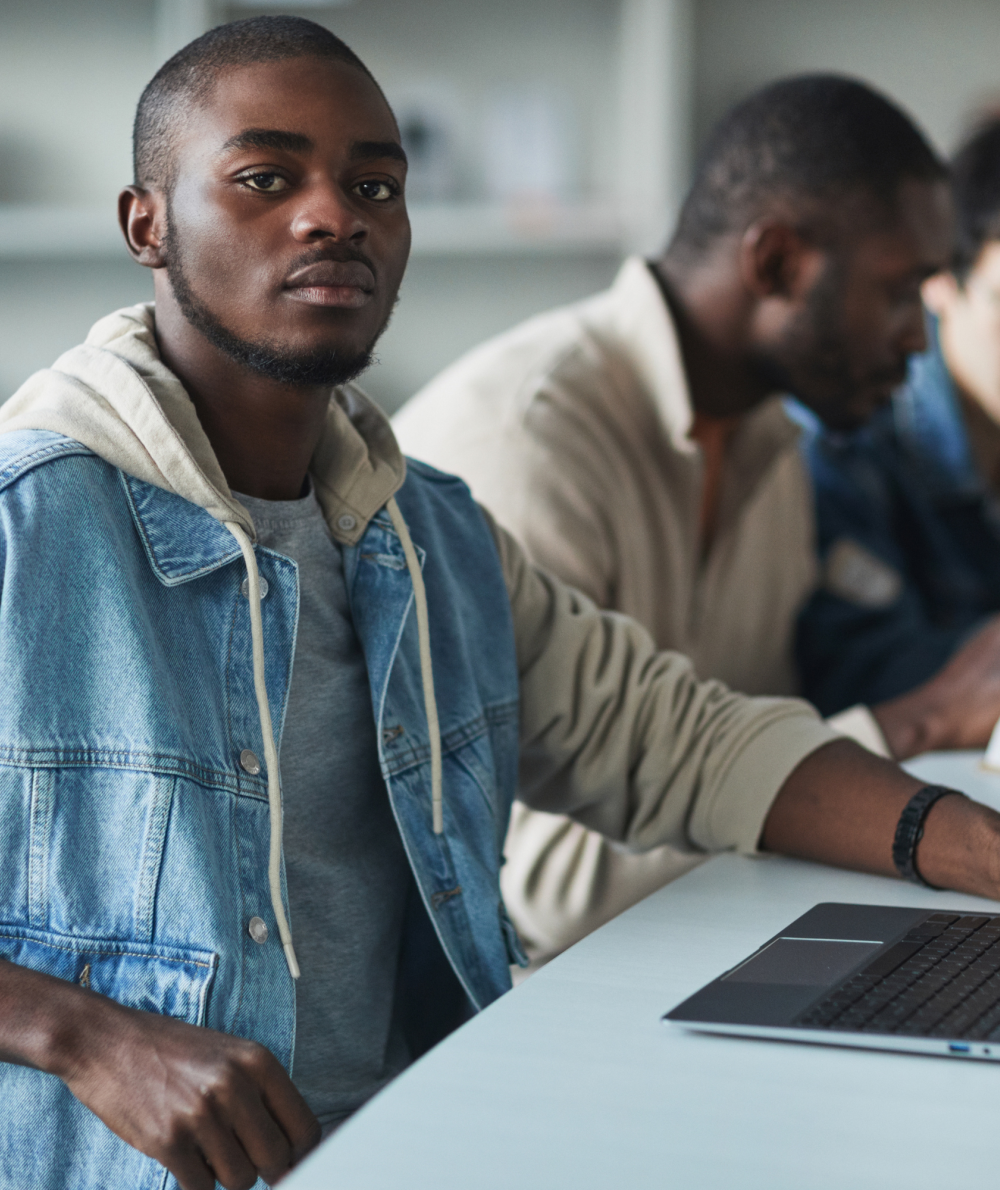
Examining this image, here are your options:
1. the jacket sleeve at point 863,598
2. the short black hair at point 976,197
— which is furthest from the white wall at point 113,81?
the jacket sleeve at point 863,598

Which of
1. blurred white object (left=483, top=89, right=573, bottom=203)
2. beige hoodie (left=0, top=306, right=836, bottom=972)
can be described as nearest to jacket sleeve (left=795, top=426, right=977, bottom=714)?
beige hoodie (left=0, top=306, right=836, bottom=972)

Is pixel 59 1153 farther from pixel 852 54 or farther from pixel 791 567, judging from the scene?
pixel 852 54

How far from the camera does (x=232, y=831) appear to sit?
81 cm

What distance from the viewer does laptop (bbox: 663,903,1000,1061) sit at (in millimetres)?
644

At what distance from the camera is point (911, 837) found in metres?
0.93

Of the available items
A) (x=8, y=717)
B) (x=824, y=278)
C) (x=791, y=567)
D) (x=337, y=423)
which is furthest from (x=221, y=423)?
(x=791, y=567)

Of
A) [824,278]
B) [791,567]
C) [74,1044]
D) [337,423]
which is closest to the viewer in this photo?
[74,1044]

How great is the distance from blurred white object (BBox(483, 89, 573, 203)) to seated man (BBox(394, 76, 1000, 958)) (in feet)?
4.16

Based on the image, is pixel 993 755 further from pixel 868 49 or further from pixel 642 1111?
pixel 868 49

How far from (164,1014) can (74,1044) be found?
0.07 meters

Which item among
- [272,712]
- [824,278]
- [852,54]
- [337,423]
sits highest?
[852,54]

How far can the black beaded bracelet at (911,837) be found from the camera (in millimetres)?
917

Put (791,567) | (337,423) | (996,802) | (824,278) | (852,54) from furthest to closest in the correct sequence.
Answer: (852,54) < (791,567) < (824,278) < (996,802) < (337,423)

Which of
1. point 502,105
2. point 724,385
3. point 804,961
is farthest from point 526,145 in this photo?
point 804,961
